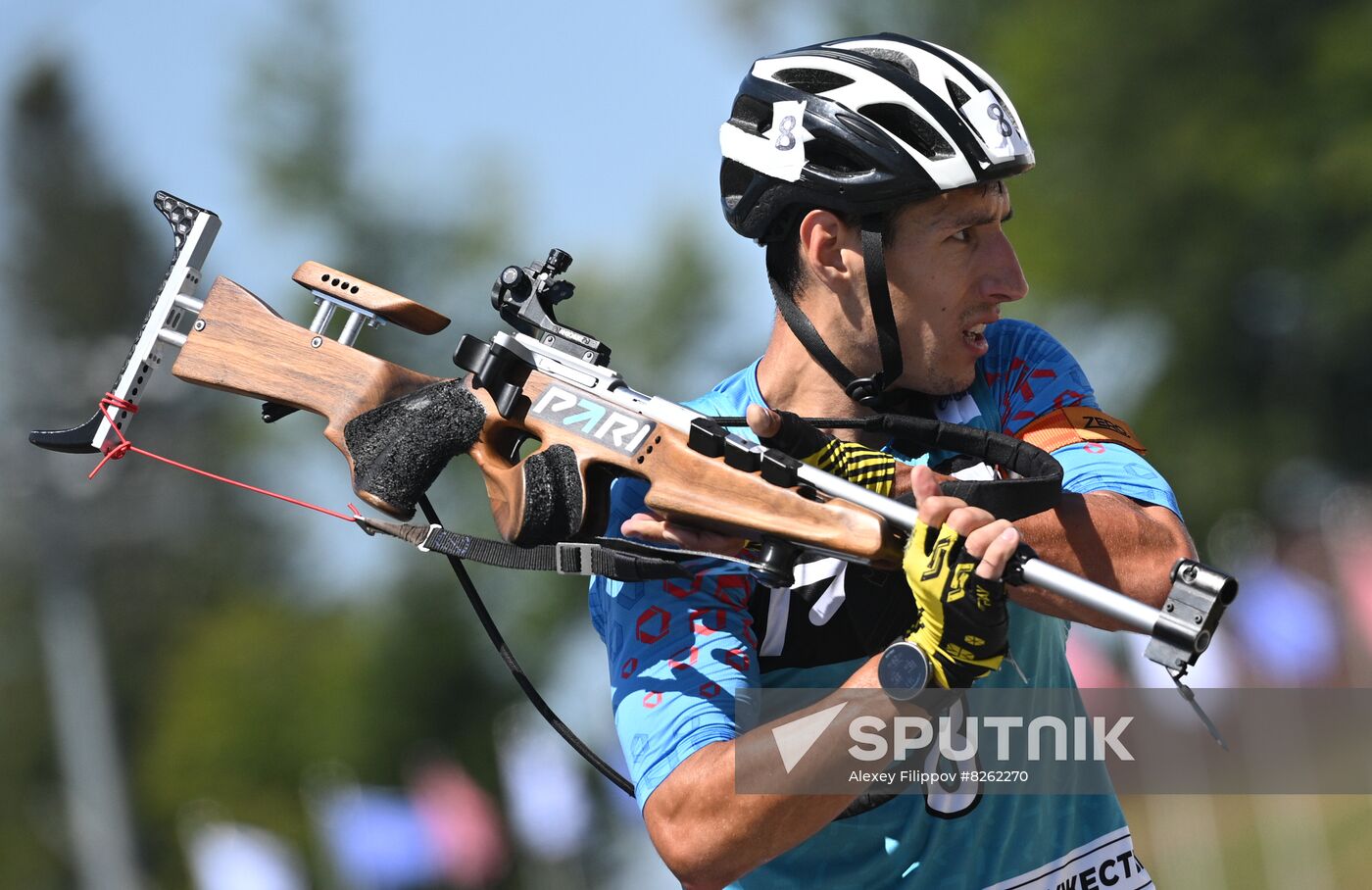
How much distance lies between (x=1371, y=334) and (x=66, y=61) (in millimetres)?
37585

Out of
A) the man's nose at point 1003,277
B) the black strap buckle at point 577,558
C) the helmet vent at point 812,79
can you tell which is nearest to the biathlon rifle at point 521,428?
the black strap buckle at point 577,558

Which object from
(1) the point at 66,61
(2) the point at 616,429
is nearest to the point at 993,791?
(2) the point at 616,429

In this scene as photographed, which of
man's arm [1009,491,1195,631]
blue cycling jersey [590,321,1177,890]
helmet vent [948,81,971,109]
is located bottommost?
blue cycling jersey [590,321,1177,890]

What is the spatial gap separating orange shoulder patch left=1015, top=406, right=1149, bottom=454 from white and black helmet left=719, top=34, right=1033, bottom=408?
39cm

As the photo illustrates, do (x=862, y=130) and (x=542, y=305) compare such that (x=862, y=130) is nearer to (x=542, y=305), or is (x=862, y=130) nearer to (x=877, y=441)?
(x=877, y=441)

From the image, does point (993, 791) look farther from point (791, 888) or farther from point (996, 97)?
point (996, 97)

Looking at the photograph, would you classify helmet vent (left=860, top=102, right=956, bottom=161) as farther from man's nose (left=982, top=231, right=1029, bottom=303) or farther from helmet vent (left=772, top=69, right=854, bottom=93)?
man's nose (left=982, top=231, right=1029, bottom=303)

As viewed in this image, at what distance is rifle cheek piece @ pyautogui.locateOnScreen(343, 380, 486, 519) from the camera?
15.5 feet

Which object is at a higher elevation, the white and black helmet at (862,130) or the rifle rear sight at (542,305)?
the white and black helmet at (862,130)

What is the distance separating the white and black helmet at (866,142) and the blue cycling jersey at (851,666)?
55 cm

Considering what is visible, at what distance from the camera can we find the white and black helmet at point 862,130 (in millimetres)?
4754

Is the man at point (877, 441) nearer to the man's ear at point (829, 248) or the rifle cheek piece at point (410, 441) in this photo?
the man's ear at point (829, 248)

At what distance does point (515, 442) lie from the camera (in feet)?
15.7

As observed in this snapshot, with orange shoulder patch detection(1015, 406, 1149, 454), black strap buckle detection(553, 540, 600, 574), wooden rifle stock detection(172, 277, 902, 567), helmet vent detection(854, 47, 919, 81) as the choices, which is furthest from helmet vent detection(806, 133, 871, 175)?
black strap buckle detection(553, 540, 600, 574)
